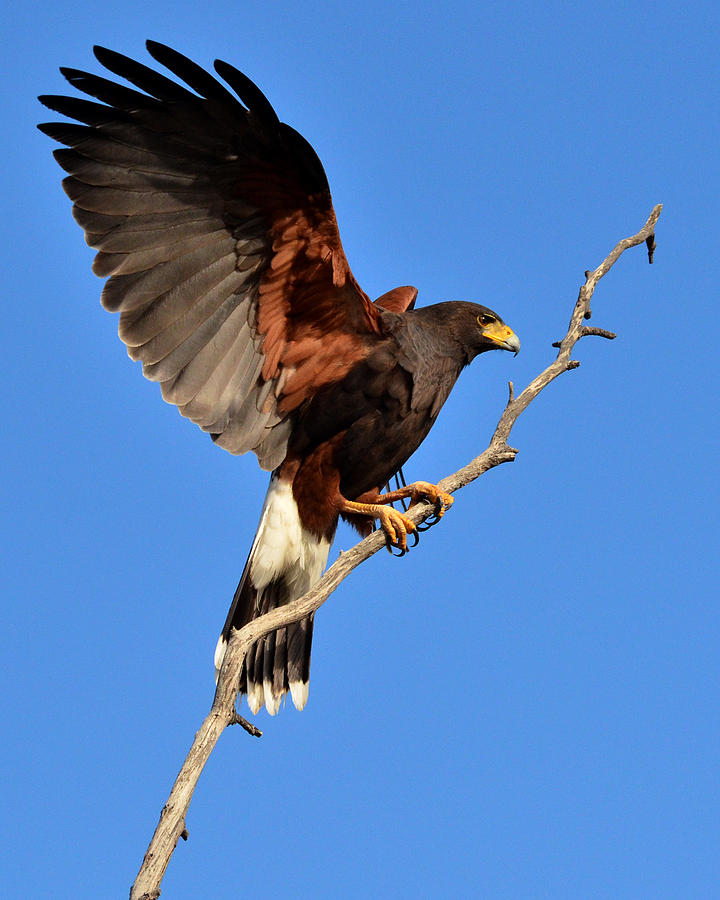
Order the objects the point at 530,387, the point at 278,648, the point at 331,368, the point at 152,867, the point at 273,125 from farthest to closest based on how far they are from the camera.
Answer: the point at 278,648, the point at 331,368, the point at 530,387, the point at 273,125, the point at 152,867

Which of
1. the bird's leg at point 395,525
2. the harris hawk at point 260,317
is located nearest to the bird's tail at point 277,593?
the harris hawk at point 260,317

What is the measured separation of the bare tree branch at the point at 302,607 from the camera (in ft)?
9.77

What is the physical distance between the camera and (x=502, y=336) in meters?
4.93

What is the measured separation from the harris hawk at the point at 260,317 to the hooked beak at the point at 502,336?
11 mm

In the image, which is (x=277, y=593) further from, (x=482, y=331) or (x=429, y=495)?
(x=482, y=331)

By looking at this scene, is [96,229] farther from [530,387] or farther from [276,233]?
[530,387]

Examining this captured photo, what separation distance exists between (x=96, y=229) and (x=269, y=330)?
87 cm

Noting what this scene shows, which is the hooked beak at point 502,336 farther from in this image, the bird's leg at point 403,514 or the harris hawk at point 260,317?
the bird's leg at point 403,514

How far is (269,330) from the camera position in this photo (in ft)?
14.5

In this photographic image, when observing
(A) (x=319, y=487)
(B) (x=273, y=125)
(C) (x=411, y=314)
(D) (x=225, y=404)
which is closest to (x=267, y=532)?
(A) (x=319, y=487)

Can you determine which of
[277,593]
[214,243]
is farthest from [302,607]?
[214,243]

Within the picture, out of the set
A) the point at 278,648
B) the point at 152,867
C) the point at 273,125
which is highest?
the point at 273,125

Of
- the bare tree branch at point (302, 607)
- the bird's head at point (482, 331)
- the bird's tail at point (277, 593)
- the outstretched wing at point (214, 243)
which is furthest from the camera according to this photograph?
the bird's head at point (482, 331)

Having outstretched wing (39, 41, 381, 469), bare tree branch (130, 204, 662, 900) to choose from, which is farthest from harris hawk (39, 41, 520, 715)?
bare tree branch (130, 204, 662, 900)
